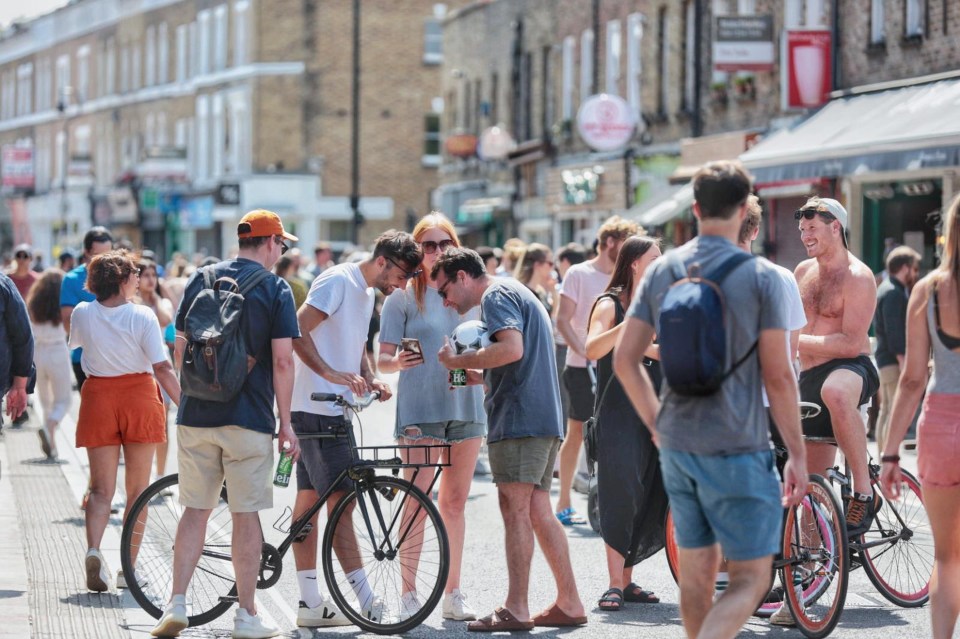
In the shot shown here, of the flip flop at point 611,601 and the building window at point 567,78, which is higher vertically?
the building window at point 567,78

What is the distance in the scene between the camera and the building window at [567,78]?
36769 millimetres

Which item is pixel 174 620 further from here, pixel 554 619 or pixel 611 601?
pixel 611 601

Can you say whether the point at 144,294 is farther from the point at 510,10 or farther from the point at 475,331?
the point at 510,10

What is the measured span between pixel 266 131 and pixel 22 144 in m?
32.7

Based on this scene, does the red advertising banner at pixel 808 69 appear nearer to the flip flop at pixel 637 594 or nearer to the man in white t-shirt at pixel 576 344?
the man in white t-shirt at pixel 576 344

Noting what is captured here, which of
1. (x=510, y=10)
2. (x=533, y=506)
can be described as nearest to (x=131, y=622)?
(x=533, y=506)

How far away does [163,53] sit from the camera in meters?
60.6

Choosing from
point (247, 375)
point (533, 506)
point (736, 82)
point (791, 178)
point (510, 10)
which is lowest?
point (533, 506)

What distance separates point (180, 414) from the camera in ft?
26.5

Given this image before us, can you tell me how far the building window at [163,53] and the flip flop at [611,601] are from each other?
5310 cm

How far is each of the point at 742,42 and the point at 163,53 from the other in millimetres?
38126

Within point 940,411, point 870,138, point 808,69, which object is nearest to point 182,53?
point 808,69

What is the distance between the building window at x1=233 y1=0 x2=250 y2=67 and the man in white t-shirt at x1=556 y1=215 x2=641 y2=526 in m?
41.1

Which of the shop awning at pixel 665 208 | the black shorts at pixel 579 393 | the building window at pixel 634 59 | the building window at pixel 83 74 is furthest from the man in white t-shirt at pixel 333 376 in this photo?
the building window at pixel 83 74
